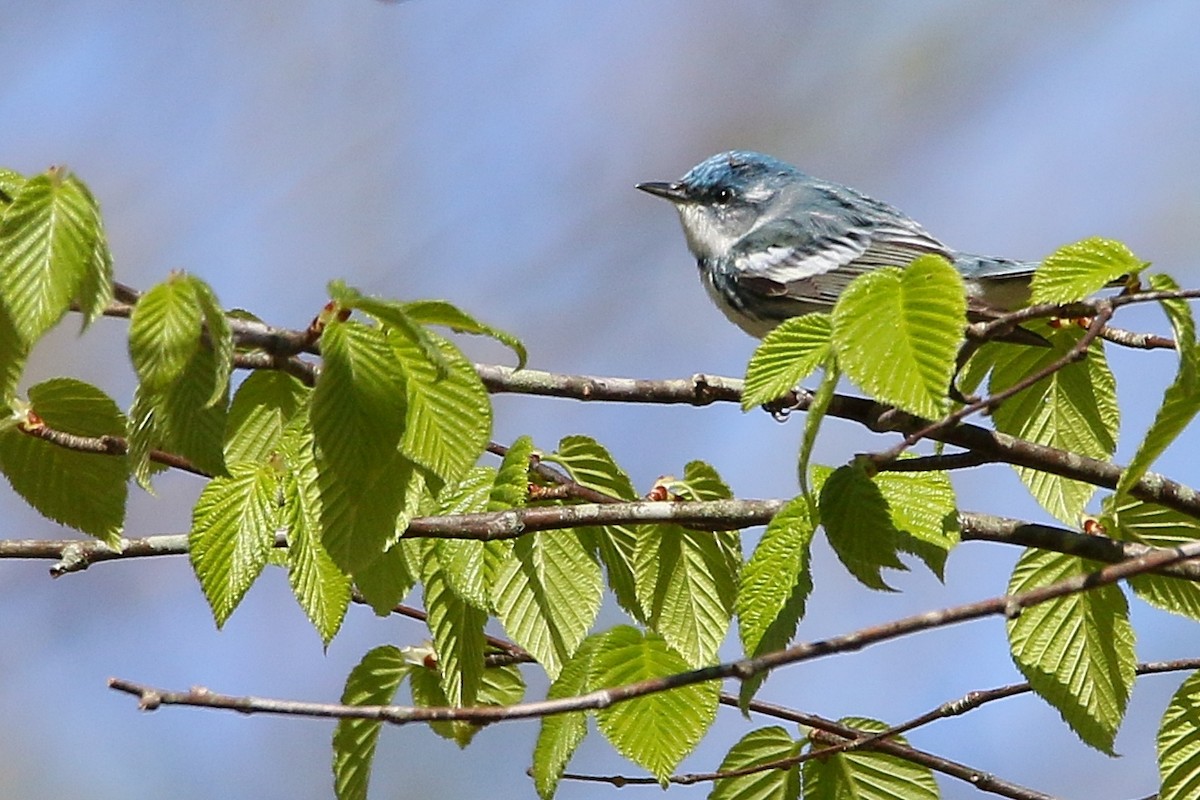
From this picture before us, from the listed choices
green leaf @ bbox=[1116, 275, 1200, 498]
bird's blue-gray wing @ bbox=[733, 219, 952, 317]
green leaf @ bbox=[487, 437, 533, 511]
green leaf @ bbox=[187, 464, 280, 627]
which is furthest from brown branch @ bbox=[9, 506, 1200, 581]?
bird's blue-gray wing @ bbox=[733, 219, 952, 317]

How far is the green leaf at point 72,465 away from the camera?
1709 mm

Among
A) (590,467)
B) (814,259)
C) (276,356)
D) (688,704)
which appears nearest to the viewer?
(276,356)

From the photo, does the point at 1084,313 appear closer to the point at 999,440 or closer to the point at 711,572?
the point at 999,440

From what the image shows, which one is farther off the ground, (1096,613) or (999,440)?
(999,440)

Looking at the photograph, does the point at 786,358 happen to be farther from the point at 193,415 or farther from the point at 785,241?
the point at 785,241

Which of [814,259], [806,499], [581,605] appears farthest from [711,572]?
[814,259]

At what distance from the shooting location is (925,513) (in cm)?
167

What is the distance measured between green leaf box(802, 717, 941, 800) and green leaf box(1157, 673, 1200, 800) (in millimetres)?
294

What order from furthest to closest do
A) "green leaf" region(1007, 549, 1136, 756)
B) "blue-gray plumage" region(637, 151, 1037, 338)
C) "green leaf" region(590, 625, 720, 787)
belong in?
"blue-gray plumage" region(637, 151, 1037, 338) < "green leaf" region(1007, 549, 1136, 756) < "green leaf" region(590, 625, 720, 787)

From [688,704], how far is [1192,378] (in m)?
0.72

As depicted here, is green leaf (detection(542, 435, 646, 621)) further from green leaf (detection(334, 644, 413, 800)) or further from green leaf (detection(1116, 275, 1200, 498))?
green leaf (detection(1116, 275, 1200, 498))

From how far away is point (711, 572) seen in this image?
1.86 meters

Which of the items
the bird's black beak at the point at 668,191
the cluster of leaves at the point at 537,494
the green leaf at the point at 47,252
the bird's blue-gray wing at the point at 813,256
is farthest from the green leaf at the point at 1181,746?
the bird's black beak at the point at 668,191

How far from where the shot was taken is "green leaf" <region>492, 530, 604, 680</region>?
179cm
